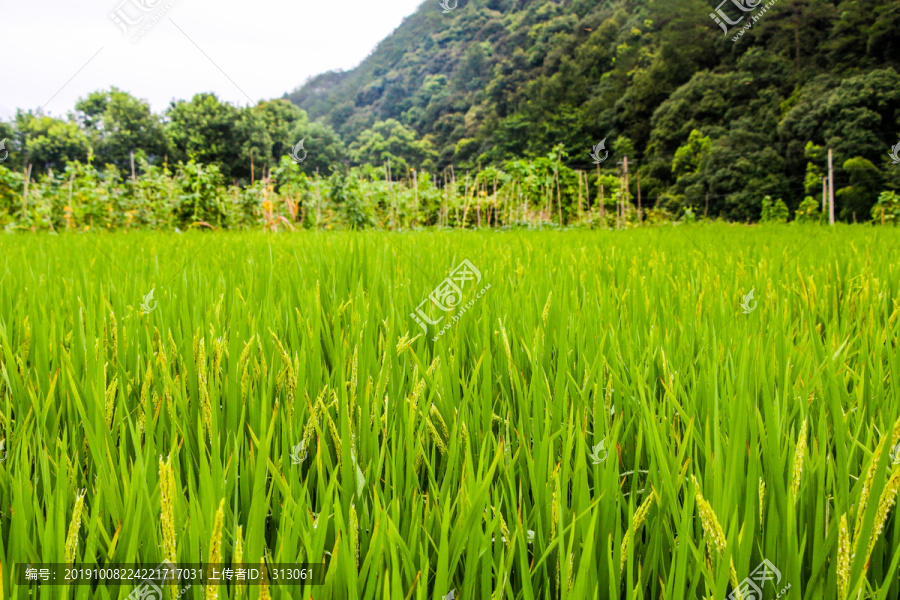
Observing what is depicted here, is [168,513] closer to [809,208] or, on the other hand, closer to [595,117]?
[809,208]

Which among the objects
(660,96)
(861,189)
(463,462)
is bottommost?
(463,462)

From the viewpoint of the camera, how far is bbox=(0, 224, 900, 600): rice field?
37 cm

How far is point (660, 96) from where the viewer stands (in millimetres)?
24844

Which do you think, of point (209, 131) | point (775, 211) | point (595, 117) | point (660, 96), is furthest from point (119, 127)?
point (775, 211)

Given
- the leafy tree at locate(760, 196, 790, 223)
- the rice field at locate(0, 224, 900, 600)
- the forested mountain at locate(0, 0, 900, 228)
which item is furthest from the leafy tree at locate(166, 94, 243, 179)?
the rice field at locate(0, 224, 900, 600)

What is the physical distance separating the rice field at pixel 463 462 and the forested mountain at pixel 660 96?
50.7ft

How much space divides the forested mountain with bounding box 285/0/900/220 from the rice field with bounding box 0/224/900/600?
15.5 m

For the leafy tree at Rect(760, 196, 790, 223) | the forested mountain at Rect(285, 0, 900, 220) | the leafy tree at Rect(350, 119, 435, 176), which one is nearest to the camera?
the leafy tree at Rect(760, 196, 790, 223)

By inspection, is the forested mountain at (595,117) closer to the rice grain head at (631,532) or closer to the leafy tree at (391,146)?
the leafy tree at (391,146)

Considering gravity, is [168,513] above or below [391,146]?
below

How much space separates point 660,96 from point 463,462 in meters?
28.4

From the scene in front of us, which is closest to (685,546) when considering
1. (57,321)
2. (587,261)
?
(57,321)

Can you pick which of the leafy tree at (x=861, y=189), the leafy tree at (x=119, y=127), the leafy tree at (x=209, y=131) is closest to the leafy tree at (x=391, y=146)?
the leafy tree at (x=209, y=131)

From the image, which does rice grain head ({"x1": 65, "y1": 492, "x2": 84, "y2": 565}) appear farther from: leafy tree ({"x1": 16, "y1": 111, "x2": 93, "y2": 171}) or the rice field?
leafy tree ({"x1": 16, "y1": 111, "x2": 93, "y2": 171})
